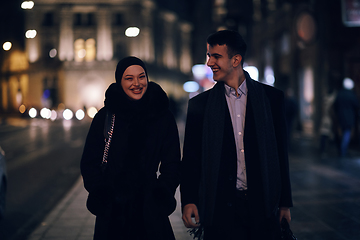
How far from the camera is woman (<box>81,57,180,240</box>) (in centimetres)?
259

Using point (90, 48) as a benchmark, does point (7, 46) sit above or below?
below

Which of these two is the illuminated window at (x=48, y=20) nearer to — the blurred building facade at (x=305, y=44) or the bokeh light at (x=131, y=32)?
the blurred building facade at (x=305, y=44)

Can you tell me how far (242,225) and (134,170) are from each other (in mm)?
777

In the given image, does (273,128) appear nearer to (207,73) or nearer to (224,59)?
(224,59)

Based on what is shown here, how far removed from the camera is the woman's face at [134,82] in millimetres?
2703

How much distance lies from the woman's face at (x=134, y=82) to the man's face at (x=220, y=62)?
1.63ft

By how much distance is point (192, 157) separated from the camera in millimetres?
2508

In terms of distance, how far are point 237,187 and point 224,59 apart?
0.82 metres

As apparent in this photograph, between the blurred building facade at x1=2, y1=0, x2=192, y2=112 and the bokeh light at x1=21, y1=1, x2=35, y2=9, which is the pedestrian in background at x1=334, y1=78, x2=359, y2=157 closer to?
the bokeh light at x1=21, y1=1, x2=35, y2=9

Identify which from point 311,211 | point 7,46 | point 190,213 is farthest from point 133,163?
point 311,211

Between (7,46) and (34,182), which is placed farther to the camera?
(34,182)

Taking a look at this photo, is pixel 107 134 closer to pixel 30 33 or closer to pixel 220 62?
pixel 220 62

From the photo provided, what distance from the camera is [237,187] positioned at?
8.13ft

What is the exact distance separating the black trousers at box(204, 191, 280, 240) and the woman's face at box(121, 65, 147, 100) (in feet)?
3.17
